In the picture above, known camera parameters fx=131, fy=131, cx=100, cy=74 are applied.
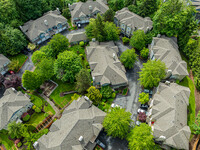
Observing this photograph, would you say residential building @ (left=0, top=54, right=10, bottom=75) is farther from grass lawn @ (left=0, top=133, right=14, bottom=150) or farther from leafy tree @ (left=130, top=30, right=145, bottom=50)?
leafy tree @ (left=130, top=30, right=145, bottom=50)

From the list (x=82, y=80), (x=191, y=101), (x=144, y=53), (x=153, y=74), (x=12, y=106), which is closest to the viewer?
(x=12, y=106)

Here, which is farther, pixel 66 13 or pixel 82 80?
pixel 66 13

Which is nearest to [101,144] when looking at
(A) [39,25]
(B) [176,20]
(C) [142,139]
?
(C) [142,139]

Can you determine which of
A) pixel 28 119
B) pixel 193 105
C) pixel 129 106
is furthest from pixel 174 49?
pixel 28 119

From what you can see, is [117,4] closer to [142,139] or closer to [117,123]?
[117,123]

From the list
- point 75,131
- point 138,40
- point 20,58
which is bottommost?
point 75,131

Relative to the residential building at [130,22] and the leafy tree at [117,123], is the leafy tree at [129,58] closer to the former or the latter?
the residential building at [130,22]
